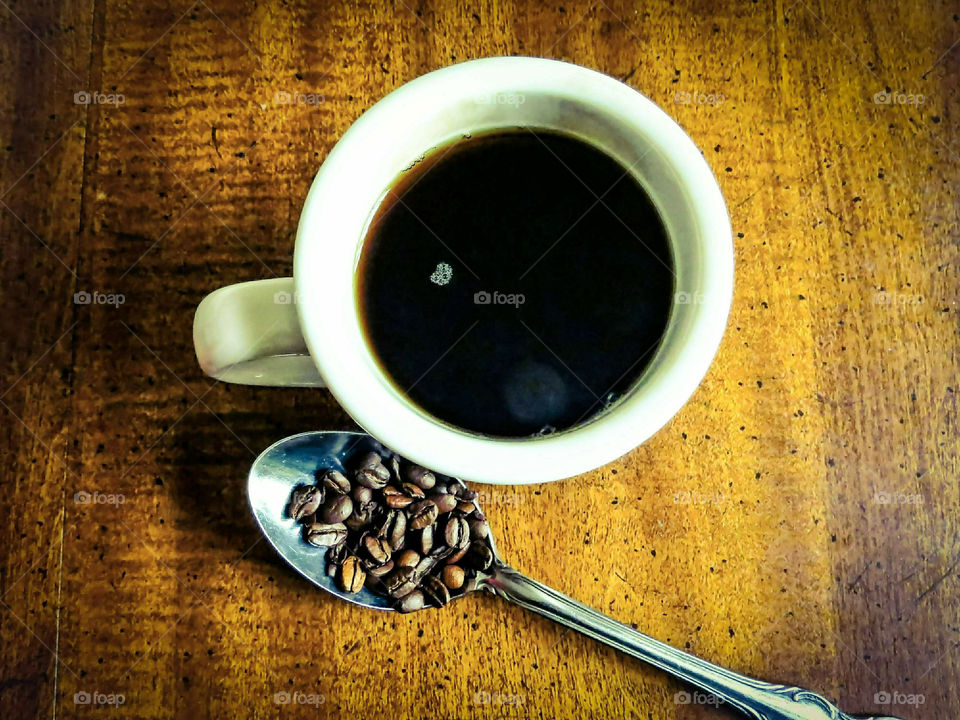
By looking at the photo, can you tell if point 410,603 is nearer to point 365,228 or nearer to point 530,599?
point 530,599

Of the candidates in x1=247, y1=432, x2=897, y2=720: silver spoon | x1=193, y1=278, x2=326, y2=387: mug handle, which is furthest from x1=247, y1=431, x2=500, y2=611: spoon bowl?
x1=193, y1=278, x2=326, y2=387: mug handle

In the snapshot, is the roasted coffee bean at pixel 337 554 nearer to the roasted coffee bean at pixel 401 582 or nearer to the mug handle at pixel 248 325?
the roasted coffee bean at pixel 401 582

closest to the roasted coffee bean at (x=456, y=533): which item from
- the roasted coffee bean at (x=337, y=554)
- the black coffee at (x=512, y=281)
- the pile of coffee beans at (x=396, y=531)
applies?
the pile of coffee beans at (x=396, y=531)

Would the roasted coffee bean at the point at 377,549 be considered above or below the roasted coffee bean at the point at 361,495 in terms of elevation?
below

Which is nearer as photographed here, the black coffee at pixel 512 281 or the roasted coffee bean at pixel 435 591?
the black coffee at pixel 512 281

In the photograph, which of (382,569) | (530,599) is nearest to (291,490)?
(382,569)

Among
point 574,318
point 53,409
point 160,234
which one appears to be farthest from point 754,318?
point 53,409

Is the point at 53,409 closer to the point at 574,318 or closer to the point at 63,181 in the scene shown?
the point at 63,181

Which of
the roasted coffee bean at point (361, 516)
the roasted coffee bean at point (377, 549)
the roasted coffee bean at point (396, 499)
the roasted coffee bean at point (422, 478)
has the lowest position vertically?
the roasted coffee bean at point (377, 549)
